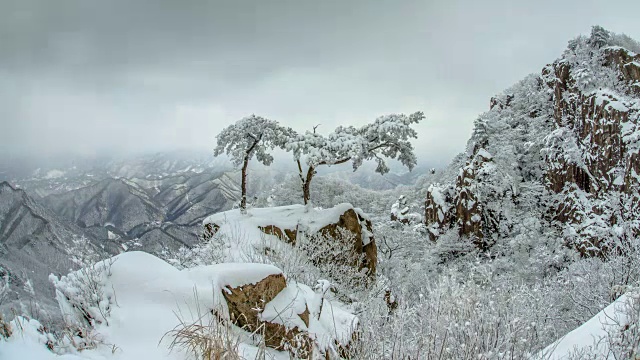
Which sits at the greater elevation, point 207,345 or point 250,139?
point 250,139

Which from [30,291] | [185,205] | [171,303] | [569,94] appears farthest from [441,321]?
[185,205]

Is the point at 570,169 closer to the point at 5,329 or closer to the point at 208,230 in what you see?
the point at 208,230

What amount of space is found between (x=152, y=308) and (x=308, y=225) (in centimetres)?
992

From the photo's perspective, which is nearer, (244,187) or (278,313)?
(278,313)

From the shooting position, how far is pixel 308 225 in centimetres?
1335

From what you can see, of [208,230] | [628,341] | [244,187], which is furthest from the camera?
[244,187]

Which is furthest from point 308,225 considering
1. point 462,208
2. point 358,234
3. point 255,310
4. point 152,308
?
point 462,208

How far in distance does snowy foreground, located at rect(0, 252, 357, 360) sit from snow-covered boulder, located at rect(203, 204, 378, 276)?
7.66 meters

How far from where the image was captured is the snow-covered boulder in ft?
42.0

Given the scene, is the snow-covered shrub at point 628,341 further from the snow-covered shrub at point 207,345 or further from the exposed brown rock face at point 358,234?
the exposed brown rock face at point 358,234

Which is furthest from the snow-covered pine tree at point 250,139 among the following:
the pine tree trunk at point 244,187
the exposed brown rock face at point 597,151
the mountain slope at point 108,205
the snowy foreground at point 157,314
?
the mountain slope at point 108,205

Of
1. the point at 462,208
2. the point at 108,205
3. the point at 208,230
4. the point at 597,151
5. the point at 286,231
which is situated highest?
the point at 597,151

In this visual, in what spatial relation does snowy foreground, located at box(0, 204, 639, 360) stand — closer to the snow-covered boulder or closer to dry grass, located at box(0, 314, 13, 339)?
dry grass, located at box(0, 314, 13, 339)

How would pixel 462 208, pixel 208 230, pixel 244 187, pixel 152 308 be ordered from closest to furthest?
1. pixel 152 308
2. pixel 208 230
3. pixel 244 187
4. pixel 462 208
